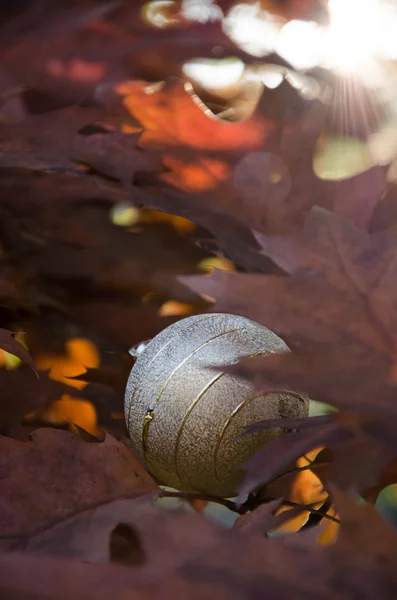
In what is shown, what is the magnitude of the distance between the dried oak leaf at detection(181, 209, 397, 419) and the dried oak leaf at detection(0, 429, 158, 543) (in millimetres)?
107

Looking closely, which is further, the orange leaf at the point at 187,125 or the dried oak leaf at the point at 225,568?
the orange leaf at the point at 187,125

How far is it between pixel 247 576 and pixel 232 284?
3.9 inches

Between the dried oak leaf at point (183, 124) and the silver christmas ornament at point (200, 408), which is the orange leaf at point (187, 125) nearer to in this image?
the dried oak leaf at point (183, 124)

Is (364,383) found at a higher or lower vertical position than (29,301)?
higher

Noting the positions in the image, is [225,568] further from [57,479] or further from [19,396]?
[19,396]

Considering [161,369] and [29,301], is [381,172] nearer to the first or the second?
[161,369]

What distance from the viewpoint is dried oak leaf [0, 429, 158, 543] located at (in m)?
0.27

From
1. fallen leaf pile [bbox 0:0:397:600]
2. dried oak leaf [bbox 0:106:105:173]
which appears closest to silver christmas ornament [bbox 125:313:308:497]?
fallen leaf pile [bbox 0:0:397:600]

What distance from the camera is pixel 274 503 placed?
0.26 metres

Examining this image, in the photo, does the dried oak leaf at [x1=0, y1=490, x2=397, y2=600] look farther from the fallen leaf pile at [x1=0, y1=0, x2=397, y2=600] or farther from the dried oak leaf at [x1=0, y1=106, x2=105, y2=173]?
the dried oak leaf at [x1=0, y1=106, x2=105, y2=173]

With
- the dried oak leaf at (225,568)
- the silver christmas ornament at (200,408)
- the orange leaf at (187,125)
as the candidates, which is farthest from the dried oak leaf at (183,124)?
the dried oak leaf at (225,568)

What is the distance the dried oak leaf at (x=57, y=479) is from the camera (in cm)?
27

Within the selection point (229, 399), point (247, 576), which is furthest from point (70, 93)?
point (247, 576)

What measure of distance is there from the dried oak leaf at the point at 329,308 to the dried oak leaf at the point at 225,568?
0.04 meters
